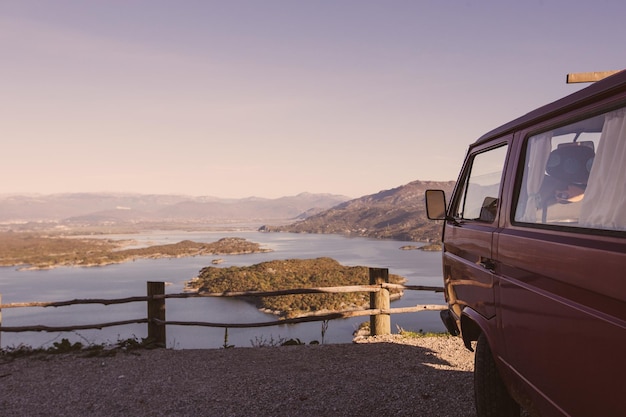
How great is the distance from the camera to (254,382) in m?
6.23

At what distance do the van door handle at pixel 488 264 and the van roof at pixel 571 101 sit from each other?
2.83 ft

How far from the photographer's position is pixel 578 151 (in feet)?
8.20

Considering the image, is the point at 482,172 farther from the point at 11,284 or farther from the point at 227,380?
the point at 11,284

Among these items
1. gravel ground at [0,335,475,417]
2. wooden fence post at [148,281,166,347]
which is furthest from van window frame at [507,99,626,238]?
wooden fence post at [148,281,166,347]

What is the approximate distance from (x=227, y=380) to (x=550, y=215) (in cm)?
506

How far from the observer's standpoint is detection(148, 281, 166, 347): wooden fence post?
28.1 feet

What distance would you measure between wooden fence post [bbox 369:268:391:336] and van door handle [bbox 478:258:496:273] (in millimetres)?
5458

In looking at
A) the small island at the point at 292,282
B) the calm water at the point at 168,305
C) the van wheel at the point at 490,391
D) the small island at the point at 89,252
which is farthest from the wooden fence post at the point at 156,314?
the small island at the point at 89,252

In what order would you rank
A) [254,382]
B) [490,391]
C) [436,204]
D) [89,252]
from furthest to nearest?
[89,252] < [254,382] < [436,204] < [490,391]

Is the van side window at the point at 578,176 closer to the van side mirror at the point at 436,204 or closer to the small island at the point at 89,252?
the van side mirror at the point at 436,204

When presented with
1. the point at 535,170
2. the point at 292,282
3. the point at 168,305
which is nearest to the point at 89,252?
the point at 168,305

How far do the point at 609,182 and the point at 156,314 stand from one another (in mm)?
7930

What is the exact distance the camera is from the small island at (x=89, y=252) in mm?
117438

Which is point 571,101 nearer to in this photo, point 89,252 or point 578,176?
point 578,176
